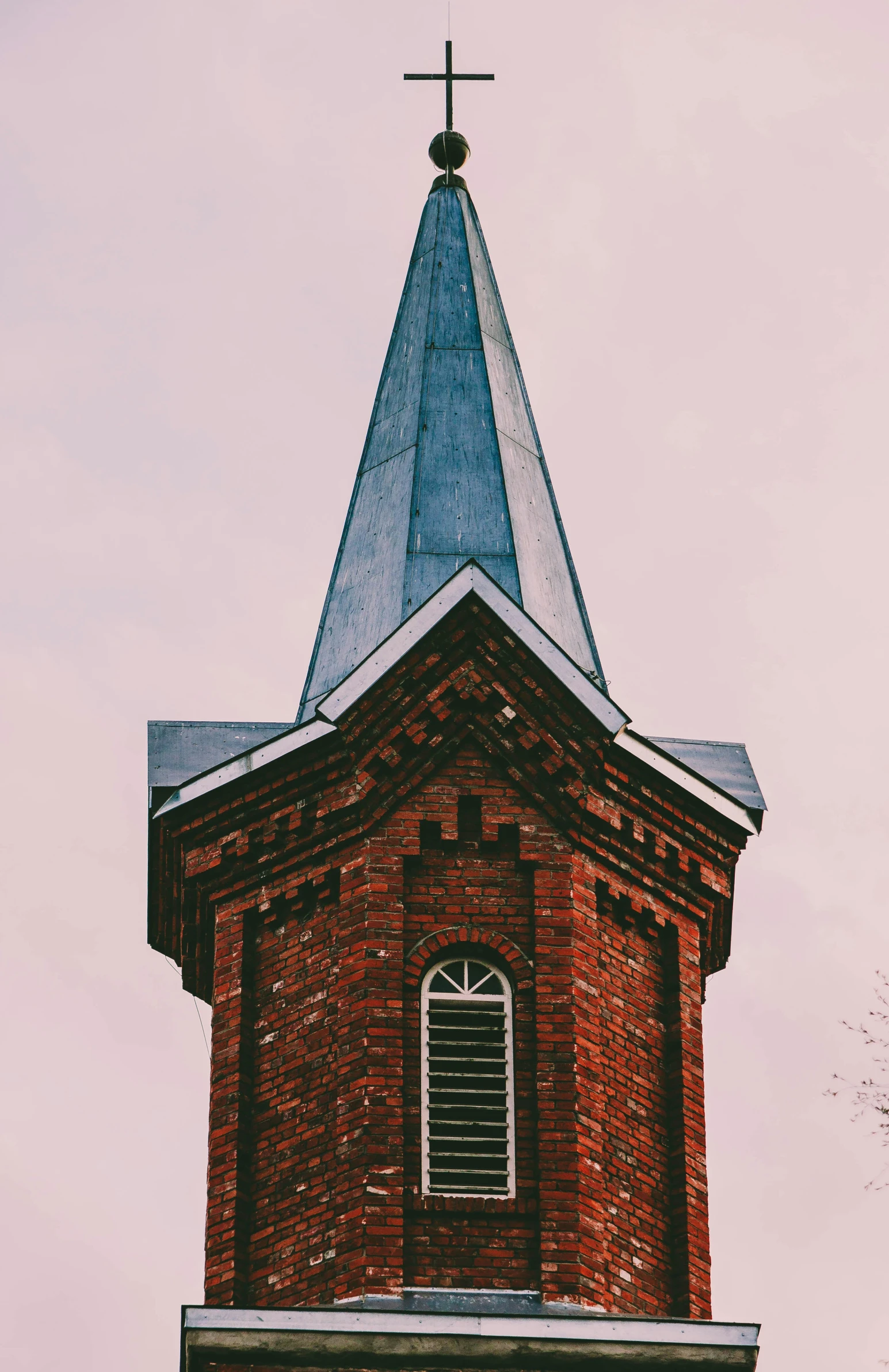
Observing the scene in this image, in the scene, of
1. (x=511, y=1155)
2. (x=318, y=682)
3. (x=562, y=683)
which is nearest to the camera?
(x=511, y=1155)

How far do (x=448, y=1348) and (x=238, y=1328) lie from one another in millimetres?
1343

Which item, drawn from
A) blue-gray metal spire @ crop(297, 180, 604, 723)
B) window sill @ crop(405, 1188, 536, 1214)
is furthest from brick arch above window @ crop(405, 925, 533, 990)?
blue-gray metal spire @ crop(297, 180, 604, 723)

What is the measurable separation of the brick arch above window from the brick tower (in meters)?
0.02

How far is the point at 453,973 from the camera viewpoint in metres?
20.9

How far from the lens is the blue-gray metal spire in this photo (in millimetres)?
23531

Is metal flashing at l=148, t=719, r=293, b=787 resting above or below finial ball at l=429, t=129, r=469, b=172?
below

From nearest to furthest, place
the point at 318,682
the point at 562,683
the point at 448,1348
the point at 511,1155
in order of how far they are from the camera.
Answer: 1. the point at 448,1348
2. the point at 511,1155
3. the point at 562,683
4. the point at 318,682

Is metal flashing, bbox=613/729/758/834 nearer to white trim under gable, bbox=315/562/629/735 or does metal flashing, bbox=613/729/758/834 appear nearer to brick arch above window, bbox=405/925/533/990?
white trim under gable, bbox=315/562/629/735

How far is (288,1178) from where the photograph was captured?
20312mm

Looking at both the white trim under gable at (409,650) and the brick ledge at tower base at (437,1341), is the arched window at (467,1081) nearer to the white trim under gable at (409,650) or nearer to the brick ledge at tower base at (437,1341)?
the brick ledge at tower base at (437,1341)

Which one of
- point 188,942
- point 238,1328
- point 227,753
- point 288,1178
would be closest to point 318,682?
point 227,753

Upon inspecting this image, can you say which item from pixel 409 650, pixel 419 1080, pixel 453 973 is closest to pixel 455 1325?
pixel 419 1080

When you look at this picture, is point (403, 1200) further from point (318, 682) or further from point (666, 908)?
point (318, 682)

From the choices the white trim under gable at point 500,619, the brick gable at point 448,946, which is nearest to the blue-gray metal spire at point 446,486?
the white trim under gable at point 500,619
